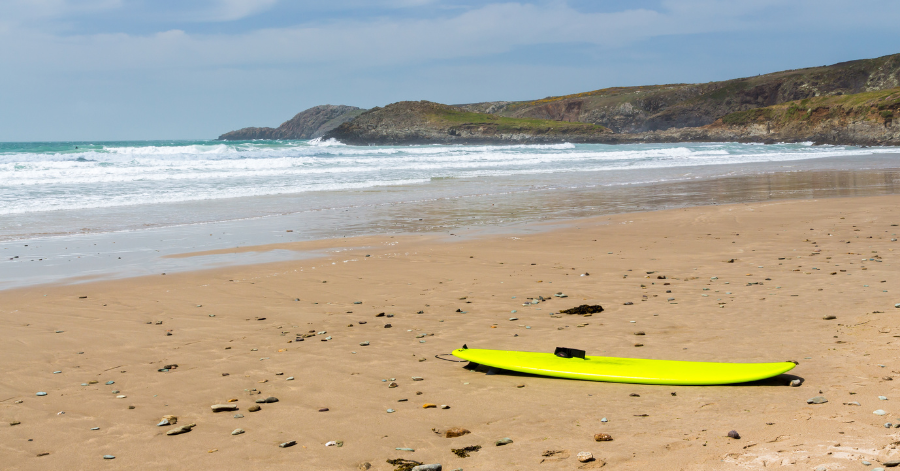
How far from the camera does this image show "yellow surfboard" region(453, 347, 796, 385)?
3602mm

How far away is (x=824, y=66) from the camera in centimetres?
8488

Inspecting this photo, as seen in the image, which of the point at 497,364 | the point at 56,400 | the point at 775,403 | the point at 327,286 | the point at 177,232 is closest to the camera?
the point at 775,403

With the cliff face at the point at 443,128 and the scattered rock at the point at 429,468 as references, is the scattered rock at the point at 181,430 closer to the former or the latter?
the scattered rock at the point at 429,468

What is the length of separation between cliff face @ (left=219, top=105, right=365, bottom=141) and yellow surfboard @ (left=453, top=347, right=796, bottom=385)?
133715 millimetres

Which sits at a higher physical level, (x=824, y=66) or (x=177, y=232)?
(x=824, y=66)

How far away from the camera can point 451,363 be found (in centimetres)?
424

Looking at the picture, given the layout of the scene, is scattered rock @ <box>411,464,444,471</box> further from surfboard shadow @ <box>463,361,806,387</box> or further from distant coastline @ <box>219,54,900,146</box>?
distant coastline @ <box>219,54,900,146</box>

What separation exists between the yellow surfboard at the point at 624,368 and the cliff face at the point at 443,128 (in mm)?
71569

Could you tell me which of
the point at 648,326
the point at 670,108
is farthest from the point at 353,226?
the point at 670,108

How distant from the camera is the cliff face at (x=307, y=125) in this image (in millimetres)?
138125

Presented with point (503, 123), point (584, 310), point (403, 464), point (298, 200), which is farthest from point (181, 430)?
point (503, 123)

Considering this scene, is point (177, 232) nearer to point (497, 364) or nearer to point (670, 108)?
point (497, 364)

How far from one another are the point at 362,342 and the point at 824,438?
119 inches

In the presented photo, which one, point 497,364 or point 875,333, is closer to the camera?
point 497,364
